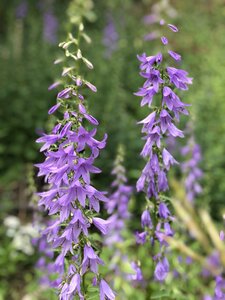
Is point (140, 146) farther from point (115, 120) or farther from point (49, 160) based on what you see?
point (49, 160)

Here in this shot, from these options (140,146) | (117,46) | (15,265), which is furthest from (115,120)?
(117,46)

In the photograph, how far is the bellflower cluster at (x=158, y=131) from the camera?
2.57 m

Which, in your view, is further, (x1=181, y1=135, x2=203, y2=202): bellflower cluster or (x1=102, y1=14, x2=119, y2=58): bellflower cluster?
(x1=102, y1=14, x2=119, y2=58): bellflower cluster

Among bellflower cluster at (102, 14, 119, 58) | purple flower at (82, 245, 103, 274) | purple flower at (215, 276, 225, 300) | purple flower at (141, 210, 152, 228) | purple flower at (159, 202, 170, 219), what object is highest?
bellflower cluster at (102, 14, 119, 58)

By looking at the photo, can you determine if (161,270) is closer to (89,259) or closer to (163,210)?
(163,210)

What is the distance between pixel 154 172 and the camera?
2.82 metres

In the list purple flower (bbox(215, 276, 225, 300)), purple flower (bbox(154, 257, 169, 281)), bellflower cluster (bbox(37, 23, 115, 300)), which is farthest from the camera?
purple flower (bbox(154, 257, 169, 281))

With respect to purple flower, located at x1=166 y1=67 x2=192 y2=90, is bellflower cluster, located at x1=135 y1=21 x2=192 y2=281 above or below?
below

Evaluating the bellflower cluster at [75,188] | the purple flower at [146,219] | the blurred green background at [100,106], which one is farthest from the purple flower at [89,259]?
the blurred green background at [100,106]

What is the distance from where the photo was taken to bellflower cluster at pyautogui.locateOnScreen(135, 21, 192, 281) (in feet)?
8.42

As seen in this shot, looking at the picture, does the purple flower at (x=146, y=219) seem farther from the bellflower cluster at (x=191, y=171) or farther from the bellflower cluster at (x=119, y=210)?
the bellflower cluster at (x=191, y=171)

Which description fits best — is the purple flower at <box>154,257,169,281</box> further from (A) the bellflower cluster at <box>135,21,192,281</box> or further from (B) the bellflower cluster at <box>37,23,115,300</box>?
(B) the bellflower cluster at <box>37,23,115,300</box>

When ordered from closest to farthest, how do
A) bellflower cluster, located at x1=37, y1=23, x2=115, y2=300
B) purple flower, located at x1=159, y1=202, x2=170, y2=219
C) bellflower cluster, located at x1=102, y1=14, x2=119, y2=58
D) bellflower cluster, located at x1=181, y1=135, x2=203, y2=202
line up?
bellflower cluster, located at x1=37, y1=23, x2=115, y2=300 < purple flower, located at x1=159, y1=202, x2=170, y2=219 < bellflower cluster, located at x1=181, y1=135, x2=203, y2=202 < bellflower cluster, located at x1=102, y1=14, x2=119, y2=58

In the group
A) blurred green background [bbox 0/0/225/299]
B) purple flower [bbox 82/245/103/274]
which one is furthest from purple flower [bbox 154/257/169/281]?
blurred green background [bbox 0/0/225/299]
